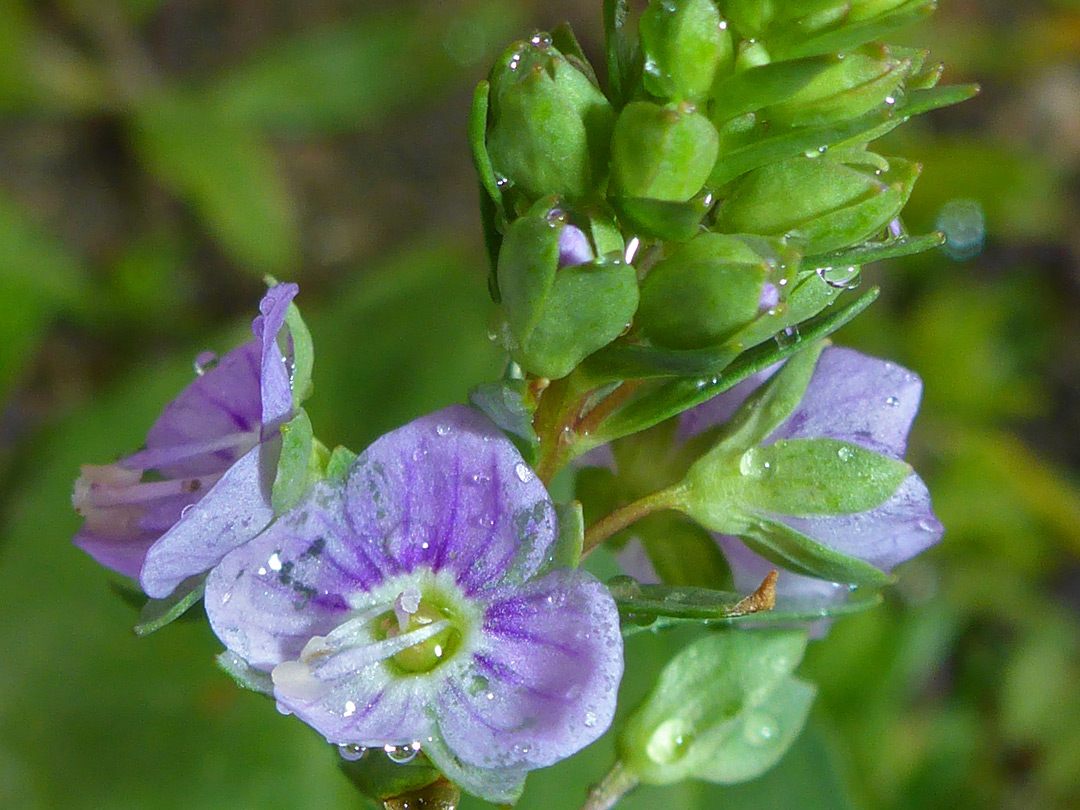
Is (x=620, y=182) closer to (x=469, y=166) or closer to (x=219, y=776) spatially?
(x=219, y=776)

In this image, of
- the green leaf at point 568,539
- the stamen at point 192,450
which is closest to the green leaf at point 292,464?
the stamen at point 192,450

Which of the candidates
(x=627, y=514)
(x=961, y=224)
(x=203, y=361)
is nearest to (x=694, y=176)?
(x=627, y=514)

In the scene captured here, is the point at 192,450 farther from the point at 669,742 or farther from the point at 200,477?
the point at 669,742

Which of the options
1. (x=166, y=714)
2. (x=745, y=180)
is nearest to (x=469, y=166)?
(x=166, y=714)

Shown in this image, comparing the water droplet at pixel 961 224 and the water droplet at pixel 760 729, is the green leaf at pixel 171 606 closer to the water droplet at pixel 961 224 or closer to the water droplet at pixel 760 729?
the water droplet at pixel 760 729

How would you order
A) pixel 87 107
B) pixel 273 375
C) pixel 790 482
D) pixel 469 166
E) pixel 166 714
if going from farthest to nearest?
pixel 469 166
pixel 87 107
pixel 166 714
pixel 790 482
pixel 273 375

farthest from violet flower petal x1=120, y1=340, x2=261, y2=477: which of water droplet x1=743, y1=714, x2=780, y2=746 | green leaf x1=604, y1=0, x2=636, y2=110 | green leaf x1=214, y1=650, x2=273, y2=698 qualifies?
water droplet x1=743, y1=714, x2=780, y2=746
